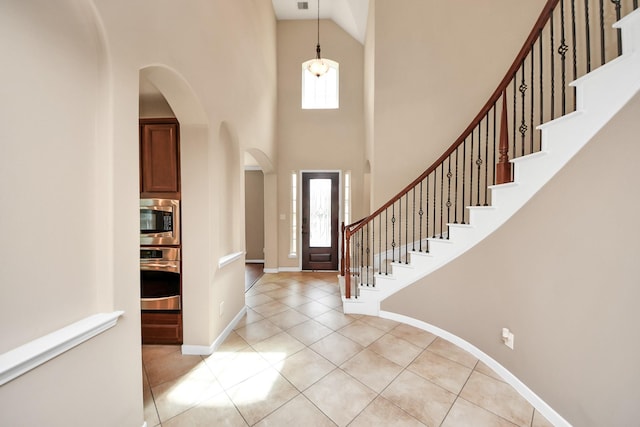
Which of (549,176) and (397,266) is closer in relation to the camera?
(549,176)

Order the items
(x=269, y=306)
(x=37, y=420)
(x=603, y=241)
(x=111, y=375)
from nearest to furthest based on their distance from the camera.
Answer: (x=37, y=420) → (x=111, y=375) → (x=603, y=241) → (x=269, y=306)

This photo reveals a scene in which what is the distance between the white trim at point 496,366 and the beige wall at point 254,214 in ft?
13.9

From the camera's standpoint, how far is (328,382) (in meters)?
2.01

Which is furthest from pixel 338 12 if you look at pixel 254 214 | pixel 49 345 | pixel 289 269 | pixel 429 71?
pixel 49 345

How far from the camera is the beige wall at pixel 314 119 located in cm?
545

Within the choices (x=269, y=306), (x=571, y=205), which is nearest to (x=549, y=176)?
(x=571, y=205)

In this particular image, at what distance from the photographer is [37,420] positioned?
0.96 m

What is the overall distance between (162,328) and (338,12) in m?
6.21

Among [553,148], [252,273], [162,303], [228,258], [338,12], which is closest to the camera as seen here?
[553,148]

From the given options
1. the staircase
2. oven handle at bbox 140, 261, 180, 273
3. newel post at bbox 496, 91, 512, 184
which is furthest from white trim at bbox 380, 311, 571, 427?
oven handle at bbox 140, 261, 180, 273

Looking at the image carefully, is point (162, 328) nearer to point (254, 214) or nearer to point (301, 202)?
point (301, 202)

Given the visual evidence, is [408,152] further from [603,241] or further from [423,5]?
[603,241]

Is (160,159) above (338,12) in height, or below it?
below

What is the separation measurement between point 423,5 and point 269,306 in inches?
200
